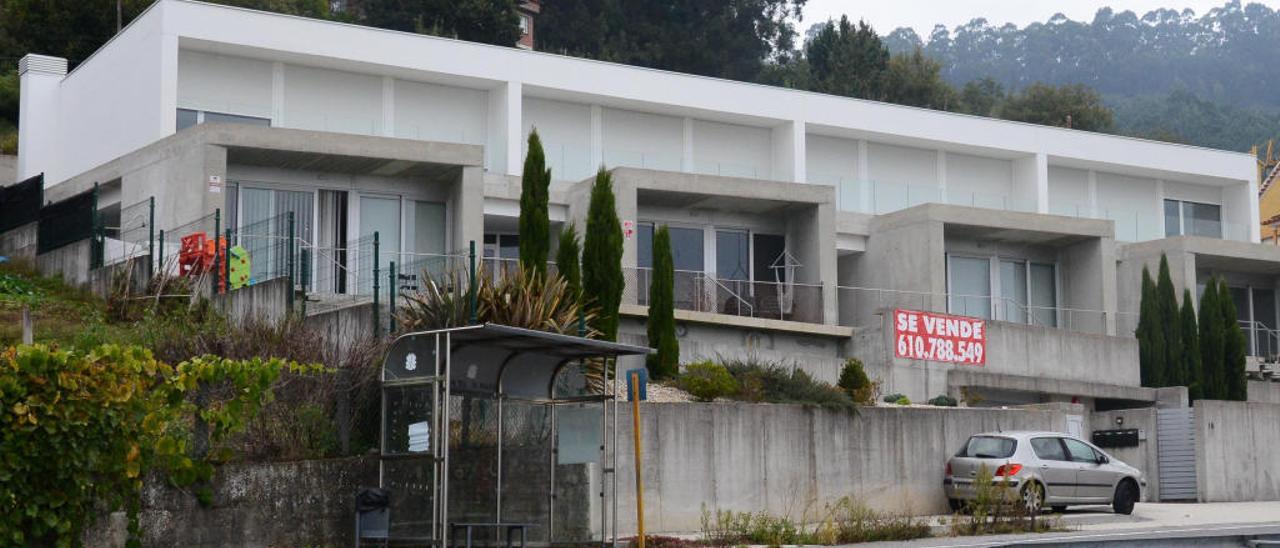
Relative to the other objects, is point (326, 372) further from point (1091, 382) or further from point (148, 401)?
point (1091, 382)

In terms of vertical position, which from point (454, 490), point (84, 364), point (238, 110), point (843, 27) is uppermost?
point (843, 27)

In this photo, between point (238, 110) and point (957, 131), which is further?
point (957, 131)

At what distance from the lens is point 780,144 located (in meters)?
42.2

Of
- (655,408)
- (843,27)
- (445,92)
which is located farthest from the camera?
(843,27)

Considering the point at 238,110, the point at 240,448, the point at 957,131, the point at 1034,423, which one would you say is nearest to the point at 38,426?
the point at 240,448

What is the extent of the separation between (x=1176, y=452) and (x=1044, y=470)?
776cm

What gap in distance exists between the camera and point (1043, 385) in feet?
109

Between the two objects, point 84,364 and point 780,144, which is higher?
point 780,144

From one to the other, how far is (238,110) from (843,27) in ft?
159

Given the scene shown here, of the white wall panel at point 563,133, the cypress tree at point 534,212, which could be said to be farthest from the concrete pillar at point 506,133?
the cypress tree at point 534,212

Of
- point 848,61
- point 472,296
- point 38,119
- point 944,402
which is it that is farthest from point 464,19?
point 472,296

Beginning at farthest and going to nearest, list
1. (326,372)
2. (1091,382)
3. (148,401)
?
(1091,382) → (326,372) → (148,401)

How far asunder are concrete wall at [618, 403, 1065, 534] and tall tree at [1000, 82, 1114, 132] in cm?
5837

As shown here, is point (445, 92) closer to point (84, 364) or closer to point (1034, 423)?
point (1034, 423)
